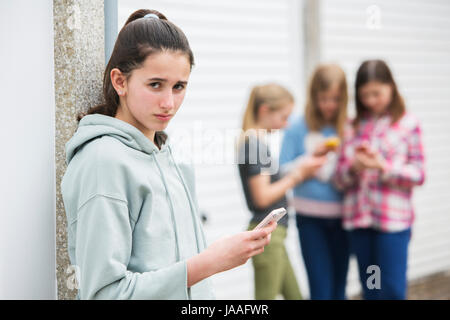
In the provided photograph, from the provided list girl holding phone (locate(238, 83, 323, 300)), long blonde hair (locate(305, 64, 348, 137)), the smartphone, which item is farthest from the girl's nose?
long blonde hair (locate(305, 64, 348, 137))

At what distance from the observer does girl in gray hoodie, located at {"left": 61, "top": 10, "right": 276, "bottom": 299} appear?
36.3 inches

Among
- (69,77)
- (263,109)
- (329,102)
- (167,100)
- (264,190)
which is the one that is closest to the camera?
(167,100)

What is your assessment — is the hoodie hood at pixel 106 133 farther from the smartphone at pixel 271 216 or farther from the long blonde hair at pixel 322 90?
the long blonde hair at pixel 322 90

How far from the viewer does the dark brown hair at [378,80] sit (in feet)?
6.75

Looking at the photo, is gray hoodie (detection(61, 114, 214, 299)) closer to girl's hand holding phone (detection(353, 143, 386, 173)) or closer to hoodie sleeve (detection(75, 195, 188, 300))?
hoodie sleeve (detection(75, 195, 188, 300))

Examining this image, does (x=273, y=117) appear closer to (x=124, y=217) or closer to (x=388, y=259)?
(x=388, y=259)

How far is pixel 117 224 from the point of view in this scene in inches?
36.7

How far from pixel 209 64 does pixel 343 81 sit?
2.24 feet

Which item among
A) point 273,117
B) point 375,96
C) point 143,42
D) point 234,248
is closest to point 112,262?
point 234,248

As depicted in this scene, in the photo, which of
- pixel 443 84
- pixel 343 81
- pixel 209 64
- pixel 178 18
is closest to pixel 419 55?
pixel 443 84

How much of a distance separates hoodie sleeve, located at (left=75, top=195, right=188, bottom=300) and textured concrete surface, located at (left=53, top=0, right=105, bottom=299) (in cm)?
31

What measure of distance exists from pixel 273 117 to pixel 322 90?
334 mm

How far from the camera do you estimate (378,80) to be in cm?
212
